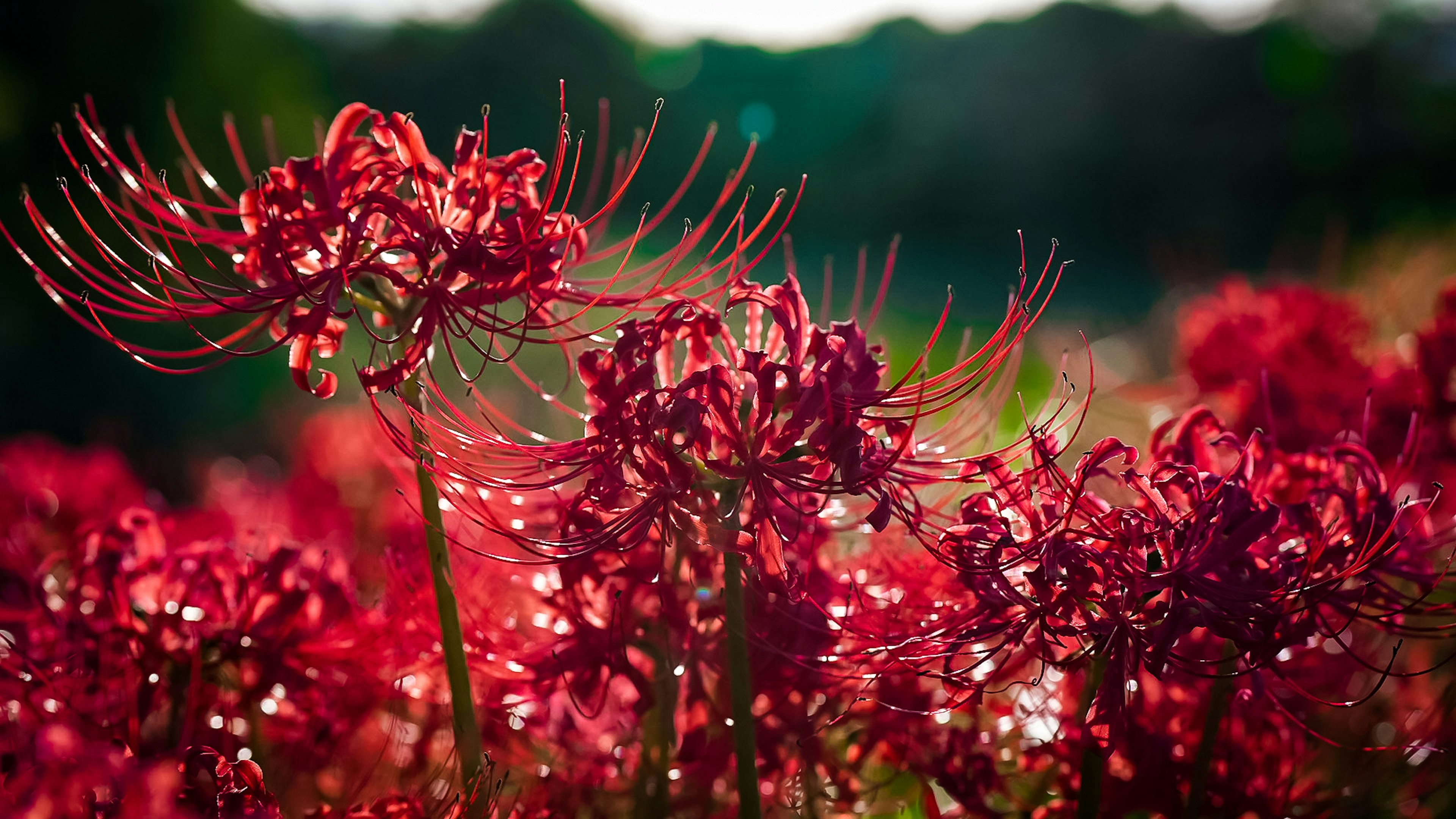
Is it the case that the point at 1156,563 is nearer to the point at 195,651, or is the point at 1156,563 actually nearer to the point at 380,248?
the point at 380,248

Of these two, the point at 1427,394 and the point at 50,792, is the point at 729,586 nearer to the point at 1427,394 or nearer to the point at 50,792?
the point at 50,792

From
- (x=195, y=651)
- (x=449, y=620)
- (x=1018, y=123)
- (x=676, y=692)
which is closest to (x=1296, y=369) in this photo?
(x=676, y=692)

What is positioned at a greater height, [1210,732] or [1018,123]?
[1018,123]

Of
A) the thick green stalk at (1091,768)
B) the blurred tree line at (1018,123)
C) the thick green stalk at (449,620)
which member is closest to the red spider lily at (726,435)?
the thick green stalk at (449,620)

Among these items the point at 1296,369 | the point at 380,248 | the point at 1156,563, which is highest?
the point at 1296,369

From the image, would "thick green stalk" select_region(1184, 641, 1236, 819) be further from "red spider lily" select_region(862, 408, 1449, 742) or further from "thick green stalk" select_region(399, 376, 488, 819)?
"thick green stalk" select_region(399, 376, 488, 819)

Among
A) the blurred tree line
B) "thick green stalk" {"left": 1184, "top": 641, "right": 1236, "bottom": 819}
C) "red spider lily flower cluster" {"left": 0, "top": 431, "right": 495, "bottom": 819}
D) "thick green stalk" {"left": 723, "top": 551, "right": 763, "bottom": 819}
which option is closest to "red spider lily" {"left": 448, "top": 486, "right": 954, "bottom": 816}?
"thick green stalk" {"left": 723, "top": 551, "right": 763, "bottom": 819}

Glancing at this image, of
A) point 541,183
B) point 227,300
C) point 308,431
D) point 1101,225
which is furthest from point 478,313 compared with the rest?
point 1101,225
